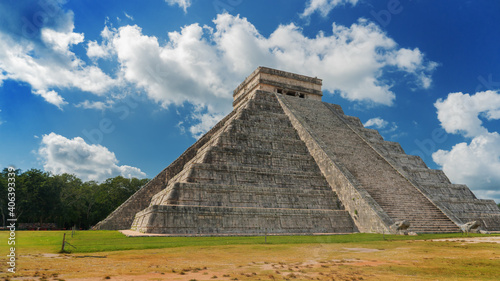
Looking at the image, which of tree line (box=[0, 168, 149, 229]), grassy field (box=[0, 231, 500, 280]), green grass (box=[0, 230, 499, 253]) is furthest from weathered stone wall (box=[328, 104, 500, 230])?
tree line (box=[0, 168, 149, 229])

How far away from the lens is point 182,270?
5.93m

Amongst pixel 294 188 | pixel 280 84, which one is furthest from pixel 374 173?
pixel 280 84

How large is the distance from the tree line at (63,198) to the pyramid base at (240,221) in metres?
18.0

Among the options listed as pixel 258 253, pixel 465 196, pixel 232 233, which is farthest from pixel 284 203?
pixel 465 196

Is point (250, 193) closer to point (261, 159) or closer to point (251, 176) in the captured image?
point (251, 176)

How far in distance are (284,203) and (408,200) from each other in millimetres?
7329

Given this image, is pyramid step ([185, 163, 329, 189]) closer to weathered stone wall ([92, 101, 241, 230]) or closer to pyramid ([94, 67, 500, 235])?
pyramid ([94, 67, 500, 235])

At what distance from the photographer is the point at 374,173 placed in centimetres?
2036

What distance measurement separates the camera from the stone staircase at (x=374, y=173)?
16922mm

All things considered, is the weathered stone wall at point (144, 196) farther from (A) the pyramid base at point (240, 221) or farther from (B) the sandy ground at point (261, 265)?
(B) the sandy ground at point (261, 265)

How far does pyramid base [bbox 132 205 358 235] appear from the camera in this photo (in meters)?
14.0

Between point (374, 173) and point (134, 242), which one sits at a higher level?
point (374, 173)

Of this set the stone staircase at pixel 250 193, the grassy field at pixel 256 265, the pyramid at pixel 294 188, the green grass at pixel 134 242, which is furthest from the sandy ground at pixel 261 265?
the pyramid at pixel 294 188

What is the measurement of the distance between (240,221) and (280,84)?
1870cm
